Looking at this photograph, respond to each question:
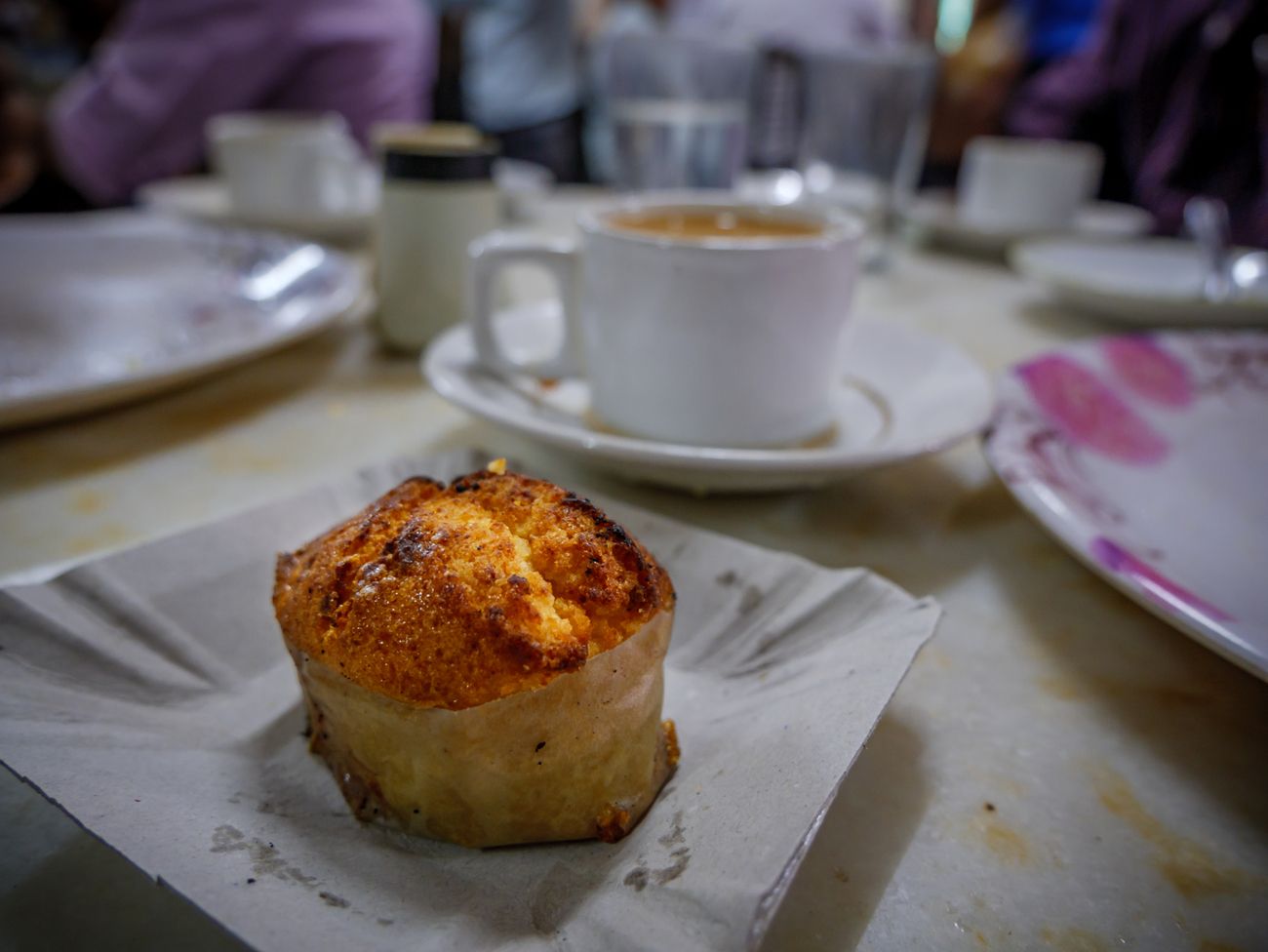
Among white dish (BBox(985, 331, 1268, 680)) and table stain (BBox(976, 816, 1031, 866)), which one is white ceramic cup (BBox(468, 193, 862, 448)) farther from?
table stain (BBox(976, 816, 1031, 866))

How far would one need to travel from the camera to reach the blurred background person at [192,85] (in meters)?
2.17

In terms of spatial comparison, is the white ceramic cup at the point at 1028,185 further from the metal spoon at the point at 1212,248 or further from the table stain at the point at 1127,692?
the table stain at the point at 1127,692

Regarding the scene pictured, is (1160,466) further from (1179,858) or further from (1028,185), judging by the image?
(1028,185)

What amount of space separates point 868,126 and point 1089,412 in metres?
0.90

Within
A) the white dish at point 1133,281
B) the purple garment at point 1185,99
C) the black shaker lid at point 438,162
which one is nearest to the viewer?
the black shaker lid at point 438,162

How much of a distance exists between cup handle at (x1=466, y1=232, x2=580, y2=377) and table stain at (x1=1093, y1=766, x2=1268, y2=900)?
0.55 metres

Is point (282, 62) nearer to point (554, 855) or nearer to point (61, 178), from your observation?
point (61, 178)

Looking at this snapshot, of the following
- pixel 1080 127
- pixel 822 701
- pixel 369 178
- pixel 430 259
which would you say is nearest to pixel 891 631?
pixel 822 701

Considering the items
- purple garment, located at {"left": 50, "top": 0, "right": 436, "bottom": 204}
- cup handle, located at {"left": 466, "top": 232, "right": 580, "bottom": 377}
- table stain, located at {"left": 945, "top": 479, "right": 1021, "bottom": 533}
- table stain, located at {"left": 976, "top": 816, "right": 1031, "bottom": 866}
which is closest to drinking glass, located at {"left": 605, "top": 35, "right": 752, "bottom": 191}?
cup handle, located at {"left": 466, "top": 232, "right": 580, "bottom": 377}

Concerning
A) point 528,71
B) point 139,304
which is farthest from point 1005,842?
point 528,71

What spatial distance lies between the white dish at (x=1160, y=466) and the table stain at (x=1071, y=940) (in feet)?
0.56

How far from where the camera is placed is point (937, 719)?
495 mm

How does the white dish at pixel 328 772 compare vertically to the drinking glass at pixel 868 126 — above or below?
below

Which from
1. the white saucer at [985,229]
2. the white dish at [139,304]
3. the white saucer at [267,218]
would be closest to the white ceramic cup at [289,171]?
the white saucer at [267,218]
